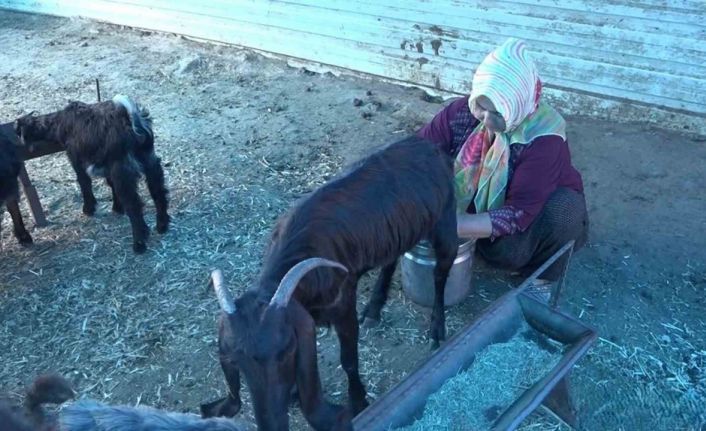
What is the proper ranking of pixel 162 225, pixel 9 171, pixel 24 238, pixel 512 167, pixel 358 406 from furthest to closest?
pixel 162 225 < pixel 24 238 < pixel 9 171 < pixel 512 167 < pixel 358 406

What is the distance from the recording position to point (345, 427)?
308 cm

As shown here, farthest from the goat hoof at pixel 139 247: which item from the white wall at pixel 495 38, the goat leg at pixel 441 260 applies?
the white wall at pixel 495 38

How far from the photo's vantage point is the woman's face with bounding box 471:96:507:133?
437 cm

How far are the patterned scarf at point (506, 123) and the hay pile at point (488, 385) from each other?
3.63 ft

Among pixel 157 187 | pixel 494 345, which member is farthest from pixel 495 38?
pixel 494 345

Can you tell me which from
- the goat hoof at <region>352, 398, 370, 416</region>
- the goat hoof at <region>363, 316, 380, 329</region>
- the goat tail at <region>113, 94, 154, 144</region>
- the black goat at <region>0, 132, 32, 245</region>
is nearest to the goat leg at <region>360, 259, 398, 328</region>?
the goat hoof at <region>363, 316, 380, 329</region>

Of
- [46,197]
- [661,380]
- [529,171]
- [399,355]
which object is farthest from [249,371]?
[46,197]

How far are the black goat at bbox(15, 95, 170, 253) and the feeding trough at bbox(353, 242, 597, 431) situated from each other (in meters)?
3.10

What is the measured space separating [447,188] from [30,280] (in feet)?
11.0

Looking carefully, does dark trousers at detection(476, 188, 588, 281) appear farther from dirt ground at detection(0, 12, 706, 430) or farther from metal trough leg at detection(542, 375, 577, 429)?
metal trough leg at detection(542, 375, 577, 429)

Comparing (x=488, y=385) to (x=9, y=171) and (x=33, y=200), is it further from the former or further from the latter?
(x=33, y=200)

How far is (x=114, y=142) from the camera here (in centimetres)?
552

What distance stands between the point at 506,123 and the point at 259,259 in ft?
7.41

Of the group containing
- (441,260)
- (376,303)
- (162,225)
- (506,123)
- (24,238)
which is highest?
(506,123)
